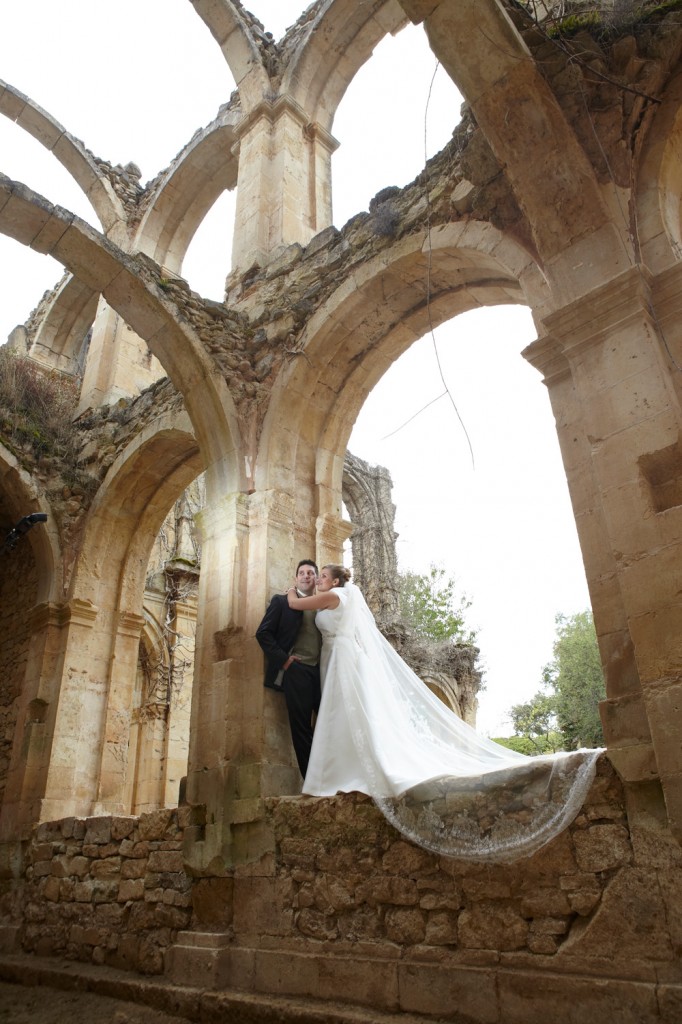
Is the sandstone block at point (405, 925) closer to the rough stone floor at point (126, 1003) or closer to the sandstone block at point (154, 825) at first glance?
the rough stone floor at point (126, 1003)

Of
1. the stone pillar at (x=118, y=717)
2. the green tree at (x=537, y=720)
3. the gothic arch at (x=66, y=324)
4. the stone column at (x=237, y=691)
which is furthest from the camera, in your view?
the green tree at (x=537, y=720)

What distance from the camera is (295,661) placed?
4.61m

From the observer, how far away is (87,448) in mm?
8117

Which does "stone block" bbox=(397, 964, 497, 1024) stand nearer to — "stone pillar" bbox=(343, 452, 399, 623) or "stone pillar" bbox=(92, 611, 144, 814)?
"stone pillar" bbox=(92, 611, 144, 814)

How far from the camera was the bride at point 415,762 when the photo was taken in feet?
9.66

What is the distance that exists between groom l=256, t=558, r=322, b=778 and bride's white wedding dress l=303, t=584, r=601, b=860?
157 millimetres

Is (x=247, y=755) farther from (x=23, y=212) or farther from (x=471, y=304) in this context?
(x=23, y=212)

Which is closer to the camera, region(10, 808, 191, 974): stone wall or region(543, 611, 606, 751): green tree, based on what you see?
region(10, 808, 191, 974): stone wall

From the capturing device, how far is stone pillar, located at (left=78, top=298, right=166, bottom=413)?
909 cm

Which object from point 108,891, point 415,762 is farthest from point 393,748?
point 108,891

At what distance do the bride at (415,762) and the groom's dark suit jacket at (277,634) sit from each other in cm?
12

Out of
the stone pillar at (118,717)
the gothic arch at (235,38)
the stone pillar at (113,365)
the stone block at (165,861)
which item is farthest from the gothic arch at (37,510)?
the gothic arch at (235,38)

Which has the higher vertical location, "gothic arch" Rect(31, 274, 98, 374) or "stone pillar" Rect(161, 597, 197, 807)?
"gothic arch" Rect(31, 274, 98, 374)

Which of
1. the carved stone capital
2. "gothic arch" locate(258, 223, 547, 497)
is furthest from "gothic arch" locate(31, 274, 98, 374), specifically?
the carved stone capital
